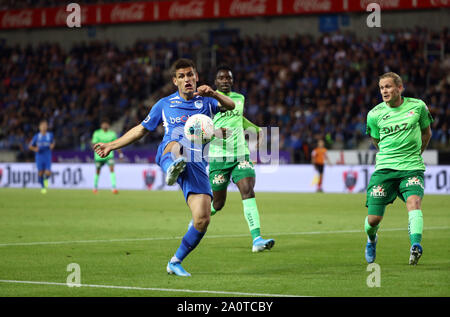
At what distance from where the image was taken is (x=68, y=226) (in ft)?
49.2

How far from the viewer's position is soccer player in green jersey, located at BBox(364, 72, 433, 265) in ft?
30.3

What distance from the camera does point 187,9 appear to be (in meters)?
41.2

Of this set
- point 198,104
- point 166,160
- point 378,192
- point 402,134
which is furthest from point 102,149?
point 402,134

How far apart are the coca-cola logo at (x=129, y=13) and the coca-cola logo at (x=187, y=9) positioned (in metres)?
1.80

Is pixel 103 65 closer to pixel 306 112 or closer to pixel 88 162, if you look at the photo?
pixel 88 162

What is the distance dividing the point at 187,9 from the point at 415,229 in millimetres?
33473

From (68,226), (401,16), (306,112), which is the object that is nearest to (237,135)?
(68,226)

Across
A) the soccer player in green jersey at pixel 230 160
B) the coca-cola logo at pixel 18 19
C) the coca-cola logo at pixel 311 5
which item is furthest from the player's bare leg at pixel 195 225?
the coca-cola logo at pixel 18 19

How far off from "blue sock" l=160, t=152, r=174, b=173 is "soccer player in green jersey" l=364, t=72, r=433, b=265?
8.08ft

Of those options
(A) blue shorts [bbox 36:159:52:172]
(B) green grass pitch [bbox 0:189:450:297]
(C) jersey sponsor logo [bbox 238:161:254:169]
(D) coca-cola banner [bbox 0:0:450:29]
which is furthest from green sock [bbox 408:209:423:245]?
(D) coca-cola banner [bbox 0:0:450:29]

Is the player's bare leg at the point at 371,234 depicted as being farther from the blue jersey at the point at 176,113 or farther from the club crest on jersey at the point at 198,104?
the club crest on jersey at the point at 198,104

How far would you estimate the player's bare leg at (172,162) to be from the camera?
316 inches

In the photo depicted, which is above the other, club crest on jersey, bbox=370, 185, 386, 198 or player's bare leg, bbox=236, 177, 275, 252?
club crest on jersey, bbox=370, 185, 386, 198

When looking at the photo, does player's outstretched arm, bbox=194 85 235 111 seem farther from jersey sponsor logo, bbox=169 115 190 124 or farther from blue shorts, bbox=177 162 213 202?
blue shorts, bbox=177 162 213 202
